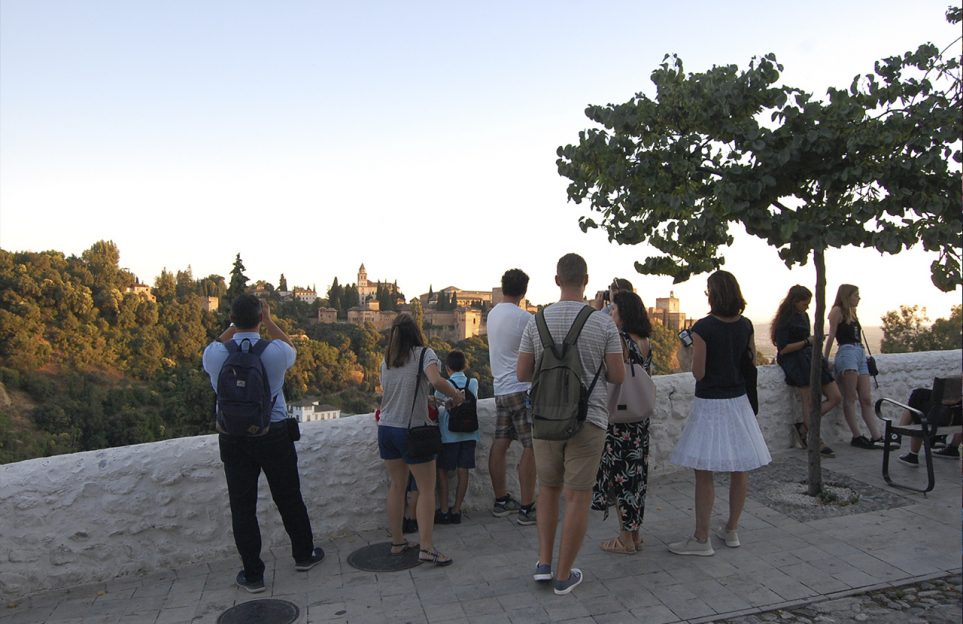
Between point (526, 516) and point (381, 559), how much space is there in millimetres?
1086

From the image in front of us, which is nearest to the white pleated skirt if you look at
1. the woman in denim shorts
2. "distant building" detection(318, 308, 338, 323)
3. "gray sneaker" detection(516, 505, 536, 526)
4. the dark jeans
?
"gray sneaker" detection(516, 505, 536, 526)

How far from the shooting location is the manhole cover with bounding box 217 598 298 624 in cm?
337

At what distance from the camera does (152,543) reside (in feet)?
13.3

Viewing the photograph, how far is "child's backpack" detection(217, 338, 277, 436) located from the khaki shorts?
1.47 meters

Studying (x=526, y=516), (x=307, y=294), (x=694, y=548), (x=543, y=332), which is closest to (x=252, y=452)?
(x=543, y=332)

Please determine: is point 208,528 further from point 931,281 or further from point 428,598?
point 931,281

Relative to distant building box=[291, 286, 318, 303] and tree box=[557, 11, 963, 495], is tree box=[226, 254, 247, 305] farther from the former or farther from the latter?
distant building box=[291, 286, 318, 303]

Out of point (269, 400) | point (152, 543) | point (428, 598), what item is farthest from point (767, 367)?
point (152, 543)

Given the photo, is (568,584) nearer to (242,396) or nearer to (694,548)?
(694,548)

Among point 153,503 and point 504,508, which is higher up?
point 153,503

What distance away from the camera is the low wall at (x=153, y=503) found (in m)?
3.79

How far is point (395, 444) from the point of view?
3928 mm

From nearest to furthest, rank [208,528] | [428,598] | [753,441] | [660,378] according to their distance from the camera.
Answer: [428,598]
[753,441]
[208,528]
[660,378]

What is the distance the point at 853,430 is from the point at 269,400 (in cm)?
557
